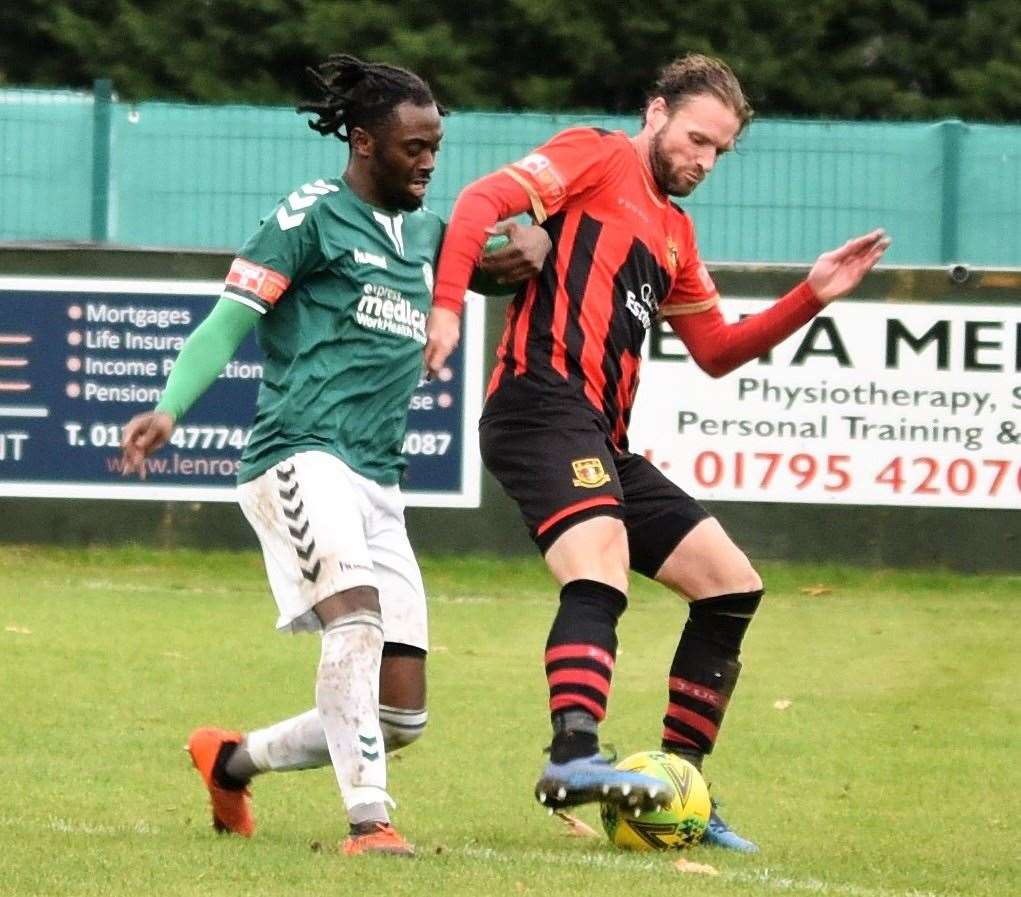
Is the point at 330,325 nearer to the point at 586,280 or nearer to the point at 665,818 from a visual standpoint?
the point at 586,280

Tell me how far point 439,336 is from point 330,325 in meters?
0.28

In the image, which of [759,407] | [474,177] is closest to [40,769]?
[759,407]

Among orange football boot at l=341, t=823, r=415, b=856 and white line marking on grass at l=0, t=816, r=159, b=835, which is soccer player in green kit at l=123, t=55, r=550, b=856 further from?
white line marking on grass at l=0, t=816, r=159, b=835

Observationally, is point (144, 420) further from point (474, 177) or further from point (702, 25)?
point (702, 25)

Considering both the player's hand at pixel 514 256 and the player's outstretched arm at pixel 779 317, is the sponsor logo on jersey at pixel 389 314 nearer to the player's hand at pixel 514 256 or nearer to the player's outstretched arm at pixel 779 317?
the player's hand at pixel 514 256

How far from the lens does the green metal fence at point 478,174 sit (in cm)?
1482

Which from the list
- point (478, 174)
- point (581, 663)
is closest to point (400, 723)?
point (581, 663)

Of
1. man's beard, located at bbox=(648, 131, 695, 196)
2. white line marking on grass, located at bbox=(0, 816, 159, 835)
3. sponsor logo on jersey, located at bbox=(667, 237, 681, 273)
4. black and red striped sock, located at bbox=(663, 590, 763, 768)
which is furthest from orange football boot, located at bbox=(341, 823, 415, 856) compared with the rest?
man's beard, located at bbox=(648, 131, 695, 196)

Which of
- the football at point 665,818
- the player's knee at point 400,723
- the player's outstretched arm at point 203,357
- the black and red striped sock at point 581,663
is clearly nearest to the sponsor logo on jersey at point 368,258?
the player's outstretched arm at point 203,357

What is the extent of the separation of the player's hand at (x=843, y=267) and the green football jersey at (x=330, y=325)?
1465 mm

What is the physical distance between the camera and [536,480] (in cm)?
651

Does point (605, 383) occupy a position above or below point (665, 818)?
above

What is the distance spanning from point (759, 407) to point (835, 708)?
168 inches

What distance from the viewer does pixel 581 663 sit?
622 cm
